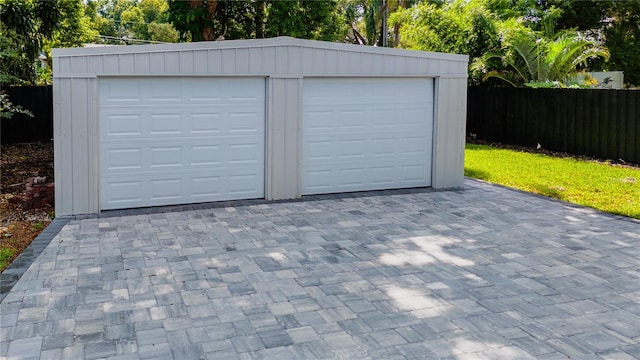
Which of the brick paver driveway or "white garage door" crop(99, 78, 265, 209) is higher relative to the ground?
"white garage door" crop(99, 78, 265, 209)

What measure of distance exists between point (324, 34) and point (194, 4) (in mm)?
4219

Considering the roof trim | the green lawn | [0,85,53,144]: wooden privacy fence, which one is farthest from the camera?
[0,85,53,144]: wooden privacy fence

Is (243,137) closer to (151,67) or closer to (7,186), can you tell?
(151,67)

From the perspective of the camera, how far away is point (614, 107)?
13.1m

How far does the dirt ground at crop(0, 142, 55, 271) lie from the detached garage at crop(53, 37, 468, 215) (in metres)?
0.51

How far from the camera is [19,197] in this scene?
919 cm

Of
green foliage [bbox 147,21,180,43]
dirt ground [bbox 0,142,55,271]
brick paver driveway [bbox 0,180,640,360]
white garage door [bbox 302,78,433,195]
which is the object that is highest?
green foliage [bbox 147,21,180,43]

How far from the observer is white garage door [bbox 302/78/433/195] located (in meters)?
9.67

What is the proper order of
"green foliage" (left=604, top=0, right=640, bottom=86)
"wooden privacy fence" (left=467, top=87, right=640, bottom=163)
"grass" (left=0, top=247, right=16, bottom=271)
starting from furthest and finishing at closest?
"green foliage" (left=604, top=0, right=640, bottom=86) < "wooden privacy fence" (left=467, top=87, right=640, bottom=163) < "grass" (left=0, top=247, right=16, bottom=271)

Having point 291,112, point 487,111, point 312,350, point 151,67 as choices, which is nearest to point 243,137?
point 291,112

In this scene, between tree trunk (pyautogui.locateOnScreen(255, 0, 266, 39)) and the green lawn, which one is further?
tree trunk (pyautogui.locateOnScreen(255, 0, 266, 39))

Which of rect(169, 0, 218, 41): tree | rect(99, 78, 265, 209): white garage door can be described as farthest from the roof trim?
rect(169, 0, 218, 41): tree

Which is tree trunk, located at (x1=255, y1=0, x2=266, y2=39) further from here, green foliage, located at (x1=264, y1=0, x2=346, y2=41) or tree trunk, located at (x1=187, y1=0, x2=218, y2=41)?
tree trunk, located at (x1=187, y1=0, x2=218, y2=41)

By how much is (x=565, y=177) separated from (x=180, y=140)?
6.89 metres
